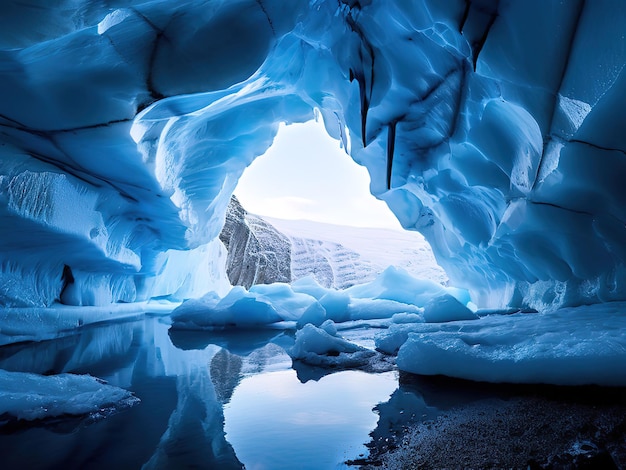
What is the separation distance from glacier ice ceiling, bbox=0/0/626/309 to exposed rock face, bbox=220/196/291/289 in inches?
359

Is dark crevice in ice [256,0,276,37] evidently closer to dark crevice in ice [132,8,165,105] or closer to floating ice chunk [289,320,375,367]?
dark crevice in ice [132,8,165,105]

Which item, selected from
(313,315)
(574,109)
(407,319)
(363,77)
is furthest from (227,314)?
(574,109)

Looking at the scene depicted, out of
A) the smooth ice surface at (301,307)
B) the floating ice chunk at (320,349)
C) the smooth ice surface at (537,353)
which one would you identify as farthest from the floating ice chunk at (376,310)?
the smooth ice surface at (537,353)

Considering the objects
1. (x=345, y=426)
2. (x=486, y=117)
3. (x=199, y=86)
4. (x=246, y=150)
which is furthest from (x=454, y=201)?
(x=345, y=426)

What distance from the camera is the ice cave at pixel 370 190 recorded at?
156 centimetres

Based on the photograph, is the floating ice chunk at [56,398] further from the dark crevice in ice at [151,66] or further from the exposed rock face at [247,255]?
the exposed rock face at [247,255]

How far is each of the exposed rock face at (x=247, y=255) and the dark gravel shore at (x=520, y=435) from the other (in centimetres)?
1407

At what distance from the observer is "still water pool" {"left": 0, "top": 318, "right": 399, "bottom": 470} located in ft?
4.36

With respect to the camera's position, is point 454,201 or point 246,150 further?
point 246,150

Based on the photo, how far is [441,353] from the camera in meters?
2.42

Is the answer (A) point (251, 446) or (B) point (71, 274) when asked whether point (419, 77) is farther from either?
(B) point (71, 274)

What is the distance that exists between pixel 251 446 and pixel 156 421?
0.51m

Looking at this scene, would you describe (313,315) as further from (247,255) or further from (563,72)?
(247,255)

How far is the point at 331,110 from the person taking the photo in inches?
248
